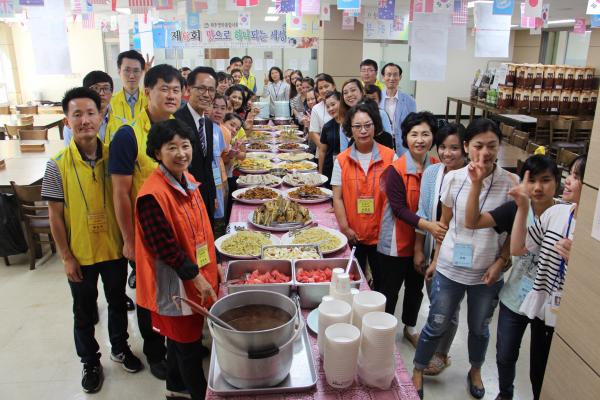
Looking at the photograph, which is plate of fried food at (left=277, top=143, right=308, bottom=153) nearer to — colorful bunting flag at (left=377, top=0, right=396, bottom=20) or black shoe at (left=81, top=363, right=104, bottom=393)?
colorful bunting flag at (left=377, top=0, right=396, bottom=20)

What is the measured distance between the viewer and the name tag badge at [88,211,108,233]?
218 cm

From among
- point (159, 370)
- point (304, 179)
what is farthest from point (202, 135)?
point (159, 370)

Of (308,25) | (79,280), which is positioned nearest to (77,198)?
(79,280)

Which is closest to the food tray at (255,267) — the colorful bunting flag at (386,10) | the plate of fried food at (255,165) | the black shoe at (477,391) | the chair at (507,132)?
the black shoe at (477,391)

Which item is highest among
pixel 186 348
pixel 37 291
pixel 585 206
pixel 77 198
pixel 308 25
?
pixel 308 25

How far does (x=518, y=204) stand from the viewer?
5.84ft

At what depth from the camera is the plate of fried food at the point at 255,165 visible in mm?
4025

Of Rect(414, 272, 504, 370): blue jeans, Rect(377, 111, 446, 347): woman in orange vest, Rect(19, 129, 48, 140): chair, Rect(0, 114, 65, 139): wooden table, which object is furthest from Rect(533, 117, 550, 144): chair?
Rect(0, 114, 65, 139): wooden table

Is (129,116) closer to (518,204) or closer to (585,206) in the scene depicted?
(518,204)

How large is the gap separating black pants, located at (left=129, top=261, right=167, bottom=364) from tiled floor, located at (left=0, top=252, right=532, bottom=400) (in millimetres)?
121

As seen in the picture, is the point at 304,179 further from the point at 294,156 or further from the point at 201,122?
the point at 201,122

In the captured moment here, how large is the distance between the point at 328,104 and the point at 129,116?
1.77 meters

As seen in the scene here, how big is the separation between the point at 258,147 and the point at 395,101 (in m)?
1.64

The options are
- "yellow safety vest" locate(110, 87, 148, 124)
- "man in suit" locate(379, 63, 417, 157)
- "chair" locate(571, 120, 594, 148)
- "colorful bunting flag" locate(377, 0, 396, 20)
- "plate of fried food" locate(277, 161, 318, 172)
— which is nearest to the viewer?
"yellow safety vest" locate(110, 87, 148, 124)
